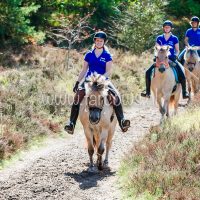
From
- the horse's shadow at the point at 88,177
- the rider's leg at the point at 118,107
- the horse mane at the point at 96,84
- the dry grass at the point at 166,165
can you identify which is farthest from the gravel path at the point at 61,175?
the horse mane at the point at 96,84

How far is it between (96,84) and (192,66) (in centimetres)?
805

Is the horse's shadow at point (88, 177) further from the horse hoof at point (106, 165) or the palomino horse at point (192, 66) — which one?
the palomino horse at point (192, 66)

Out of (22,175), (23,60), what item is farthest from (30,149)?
(23,60)

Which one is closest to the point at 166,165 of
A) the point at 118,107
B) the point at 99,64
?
the point at 118,107

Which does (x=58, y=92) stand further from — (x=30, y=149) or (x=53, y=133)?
(x=30, y=149)

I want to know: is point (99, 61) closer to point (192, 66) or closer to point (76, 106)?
point (76, 106)

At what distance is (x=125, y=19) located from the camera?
25.4m

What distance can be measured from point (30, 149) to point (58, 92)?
4.16 meters

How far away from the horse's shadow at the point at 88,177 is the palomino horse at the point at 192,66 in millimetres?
7621

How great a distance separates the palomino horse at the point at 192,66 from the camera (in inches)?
650

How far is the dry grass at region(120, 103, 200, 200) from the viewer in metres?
8.02

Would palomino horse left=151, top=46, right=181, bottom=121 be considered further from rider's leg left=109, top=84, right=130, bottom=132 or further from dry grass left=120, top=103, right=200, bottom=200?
rider's leg left=109, top=84, right=130, bottom=132

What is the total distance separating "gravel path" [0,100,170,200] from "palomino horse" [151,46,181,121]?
148cm

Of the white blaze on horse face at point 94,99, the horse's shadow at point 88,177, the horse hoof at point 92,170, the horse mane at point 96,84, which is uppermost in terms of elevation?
the horse mane at point 96,84
